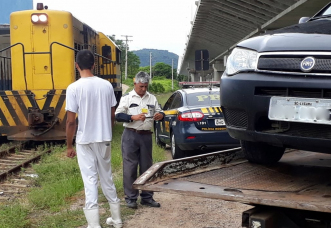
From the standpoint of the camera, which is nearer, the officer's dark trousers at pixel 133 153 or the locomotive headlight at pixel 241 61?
the locomotive headlight at pixel 241 61

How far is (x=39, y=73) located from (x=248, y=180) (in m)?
8.66

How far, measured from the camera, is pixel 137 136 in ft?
19.5

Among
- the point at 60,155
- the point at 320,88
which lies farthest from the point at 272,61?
the point at 60,155

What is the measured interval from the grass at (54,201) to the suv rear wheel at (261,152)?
1.96m

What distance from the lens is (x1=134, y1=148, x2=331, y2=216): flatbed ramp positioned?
114 inches

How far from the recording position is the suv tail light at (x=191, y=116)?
833 cm

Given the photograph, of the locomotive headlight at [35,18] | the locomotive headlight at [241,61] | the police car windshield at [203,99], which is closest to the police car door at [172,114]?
the police car windshield at [203,99]

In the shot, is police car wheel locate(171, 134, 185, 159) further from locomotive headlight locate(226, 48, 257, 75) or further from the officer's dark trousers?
locomotive headlight locate(226, 48, 257, 75)

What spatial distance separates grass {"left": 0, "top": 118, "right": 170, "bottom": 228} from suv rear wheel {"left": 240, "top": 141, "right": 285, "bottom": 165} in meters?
1.96

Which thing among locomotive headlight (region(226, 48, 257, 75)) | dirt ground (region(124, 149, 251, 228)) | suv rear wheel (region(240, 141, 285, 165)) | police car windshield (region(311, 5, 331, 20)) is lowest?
dirt ground (region(124, 149, 251, 228))

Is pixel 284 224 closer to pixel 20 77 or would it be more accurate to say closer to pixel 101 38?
pixel 20 77

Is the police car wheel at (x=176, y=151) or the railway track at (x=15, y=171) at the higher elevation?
the police car wheel at (x=176, y=151)

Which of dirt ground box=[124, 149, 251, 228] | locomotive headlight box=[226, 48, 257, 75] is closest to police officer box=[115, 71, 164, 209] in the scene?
dirt ground box=[124, 149, 251, 228]

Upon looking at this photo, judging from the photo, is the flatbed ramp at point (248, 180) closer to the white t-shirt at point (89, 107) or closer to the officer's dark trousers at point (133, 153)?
the white t-shirt at point (89, 107)
